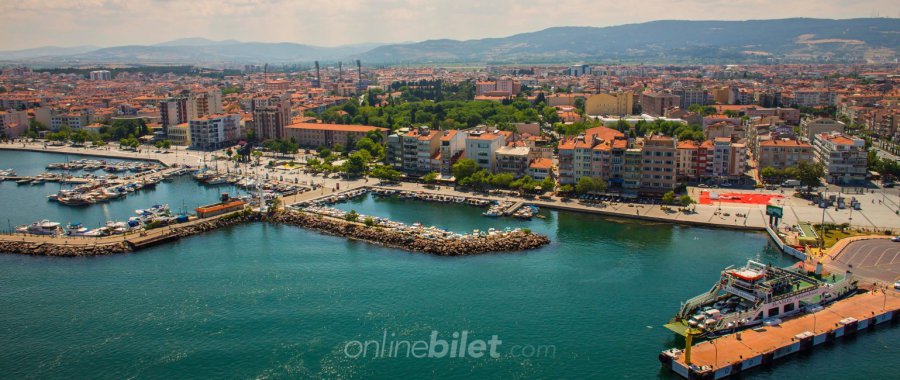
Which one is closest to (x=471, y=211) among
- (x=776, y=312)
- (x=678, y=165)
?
(x=678, y=165)

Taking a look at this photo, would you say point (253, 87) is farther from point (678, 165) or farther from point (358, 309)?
point (358, 309)

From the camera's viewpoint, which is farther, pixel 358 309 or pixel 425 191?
pixel 425 191

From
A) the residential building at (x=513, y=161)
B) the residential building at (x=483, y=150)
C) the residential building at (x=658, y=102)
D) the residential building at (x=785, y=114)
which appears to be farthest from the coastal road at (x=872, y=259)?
the residential building at (x=658, y=102)

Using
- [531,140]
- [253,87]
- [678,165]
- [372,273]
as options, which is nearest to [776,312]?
[372,273]

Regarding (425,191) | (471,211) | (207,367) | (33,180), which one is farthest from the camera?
(33,180)

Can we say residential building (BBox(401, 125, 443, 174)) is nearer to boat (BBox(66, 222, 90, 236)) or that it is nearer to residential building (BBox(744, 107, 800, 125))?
boat (BBox(66, 222, 90, 236))

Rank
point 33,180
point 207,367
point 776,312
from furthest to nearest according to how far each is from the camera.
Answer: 1. point 33,180
2. point 776,312
3. point 207,367

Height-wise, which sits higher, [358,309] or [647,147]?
[647,147]
